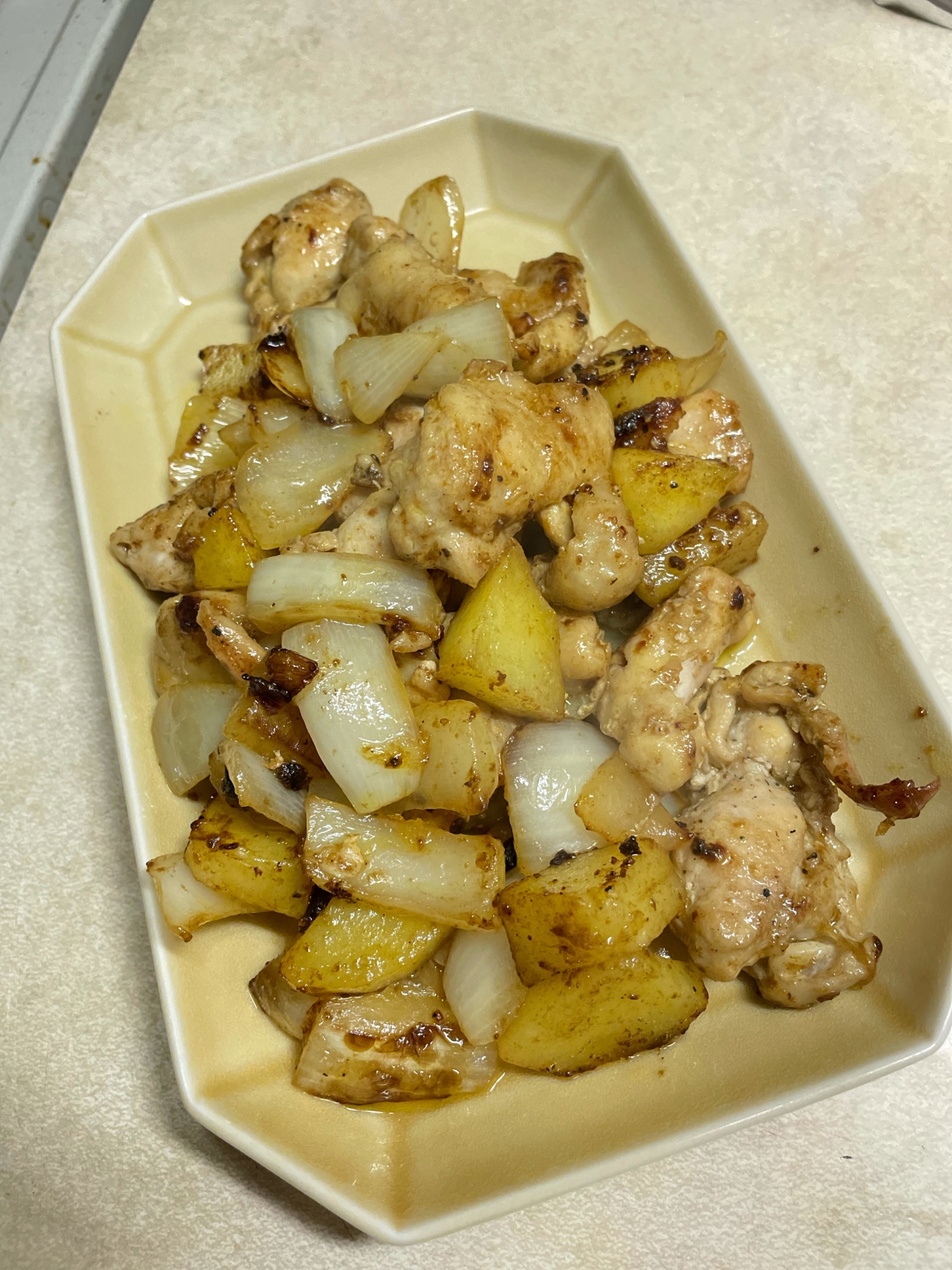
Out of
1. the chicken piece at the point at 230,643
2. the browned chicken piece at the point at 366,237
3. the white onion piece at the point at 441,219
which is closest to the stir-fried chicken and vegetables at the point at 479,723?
the chicken piece at the point at 230,643

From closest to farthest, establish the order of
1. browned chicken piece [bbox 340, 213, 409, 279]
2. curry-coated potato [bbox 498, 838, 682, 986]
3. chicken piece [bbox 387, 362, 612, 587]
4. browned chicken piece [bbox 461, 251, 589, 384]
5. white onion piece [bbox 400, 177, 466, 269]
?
1. curry-coated potato [bbox 498, 838, 682, 986]
2. chicken piece [bbox 387, 362, 612, 587]
3. browned chicken piece [bbox 461, 251, 589, 384]
4. browned chicken piece [bbox 340, 213, 409, 279]
5. white onion piece [bbox 400, 177, 466, 269]

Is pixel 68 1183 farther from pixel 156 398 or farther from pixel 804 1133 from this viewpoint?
pixel 156 398

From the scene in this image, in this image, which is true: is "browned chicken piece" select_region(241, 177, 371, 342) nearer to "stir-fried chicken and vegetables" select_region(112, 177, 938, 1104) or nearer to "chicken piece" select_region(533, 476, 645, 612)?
"stir-fried chicken and vegetables" select_region(112, 177, 938, 1104)

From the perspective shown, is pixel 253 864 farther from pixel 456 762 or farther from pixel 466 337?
pixel 466 337

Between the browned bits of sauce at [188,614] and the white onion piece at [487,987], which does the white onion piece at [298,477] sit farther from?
the white onion piece at [487,987]

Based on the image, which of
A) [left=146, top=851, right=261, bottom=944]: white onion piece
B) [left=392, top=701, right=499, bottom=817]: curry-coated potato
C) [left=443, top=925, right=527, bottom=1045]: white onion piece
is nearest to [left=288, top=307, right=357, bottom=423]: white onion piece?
[left=392, top=701, right=499, bottom=817]: curry-coated potato

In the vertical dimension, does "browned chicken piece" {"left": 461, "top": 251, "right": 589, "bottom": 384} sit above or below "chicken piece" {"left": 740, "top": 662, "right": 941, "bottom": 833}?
above

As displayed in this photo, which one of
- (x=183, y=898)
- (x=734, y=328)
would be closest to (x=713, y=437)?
(x=734, y=328)
